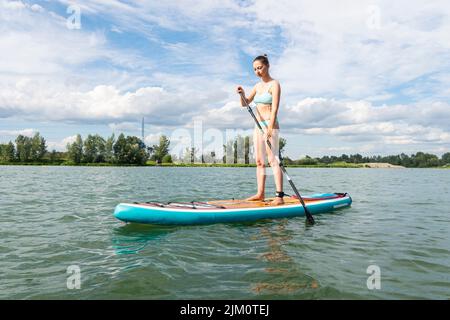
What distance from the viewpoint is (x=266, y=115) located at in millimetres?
8352

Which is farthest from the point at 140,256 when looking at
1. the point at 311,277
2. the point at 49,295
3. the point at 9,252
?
the point at 311,277

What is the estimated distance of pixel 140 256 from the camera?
5.25m

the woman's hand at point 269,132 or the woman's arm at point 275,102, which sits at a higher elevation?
the woman's arm at point 275,102

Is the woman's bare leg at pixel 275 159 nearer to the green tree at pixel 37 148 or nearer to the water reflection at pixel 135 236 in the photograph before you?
the water reflection at pixel 135 236

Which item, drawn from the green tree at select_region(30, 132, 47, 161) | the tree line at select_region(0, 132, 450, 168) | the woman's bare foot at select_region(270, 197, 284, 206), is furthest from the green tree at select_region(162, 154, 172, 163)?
the woman's bare foot at select_region(270, 197, 284, 206)

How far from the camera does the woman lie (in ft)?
26.5

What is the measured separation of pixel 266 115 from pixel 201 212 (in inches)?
116

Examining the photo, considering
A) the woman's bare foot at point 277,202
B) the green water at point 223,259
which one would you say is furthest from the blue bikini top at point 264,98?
the green water at point 223,259

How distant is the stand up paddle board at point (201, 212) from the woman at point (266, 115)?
41cm

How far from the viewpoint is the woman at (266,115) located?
807 centimetres

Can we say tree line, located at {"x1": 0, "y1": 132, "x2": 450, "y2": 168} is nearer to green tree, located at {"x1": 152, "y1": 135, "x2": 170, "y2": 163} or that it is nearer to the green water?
green tree, located at {"x1": 152, "y1": 135, "x2": 170, "y2": 163}

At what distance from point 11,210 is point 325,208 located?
368 inches

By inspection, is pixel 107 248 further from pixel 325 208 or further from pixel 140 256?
pixel 325 208
